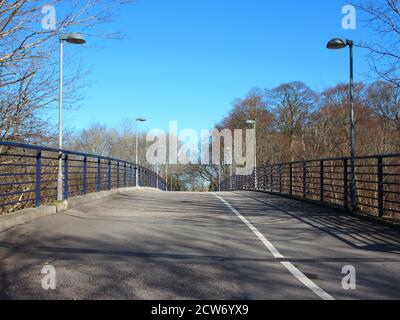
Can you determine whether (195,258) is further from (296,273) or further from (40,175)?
(40,175)

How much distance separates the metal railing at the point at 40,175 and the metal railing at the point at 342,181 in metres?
7.73

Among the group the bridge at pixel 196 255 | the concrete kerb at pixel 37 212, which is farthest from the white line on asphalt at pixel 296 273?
the concrete kerb at pixel 37 212

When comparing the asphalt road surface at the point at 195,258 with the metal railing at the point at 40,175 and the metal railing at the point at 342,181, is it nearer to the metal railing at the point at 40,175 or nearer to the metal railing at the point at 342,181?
the metal railing at the point at 40,175

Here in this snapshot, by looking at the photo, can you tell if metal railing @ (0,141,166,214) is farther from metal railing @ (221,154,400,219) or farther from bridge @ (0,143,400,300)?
metal railing @ (221,154,400,219)

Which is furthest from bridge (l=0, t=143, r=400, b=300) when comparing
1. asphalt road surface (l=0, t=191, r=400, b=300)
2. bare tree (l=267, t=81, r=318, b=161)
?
bare tree (l=267, t=81, r=318, b=161)

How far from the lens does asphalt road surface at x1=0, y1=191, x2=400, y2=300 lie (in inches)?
186

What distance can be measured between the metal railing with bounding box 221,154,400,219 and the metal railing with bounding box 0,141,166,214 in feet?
25.4

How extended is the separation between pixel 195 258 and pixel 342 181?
91.9 feet

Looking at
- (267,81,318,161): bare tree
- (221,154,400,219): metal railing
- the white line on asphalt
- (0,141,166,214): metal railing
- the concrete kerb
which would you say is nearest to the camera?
the white line on asphalt

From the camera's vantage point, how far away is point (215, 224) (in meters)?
9.56

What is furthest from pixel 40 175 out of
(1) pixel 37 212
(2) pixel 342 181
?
(2) pixel 342 181

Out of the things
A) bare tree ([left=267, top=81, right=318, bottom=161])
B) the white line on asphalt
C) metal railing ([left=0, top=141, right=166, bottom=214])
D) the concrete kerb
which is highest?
bare tree ([left=267, top=81, right=318, bottom=161])
